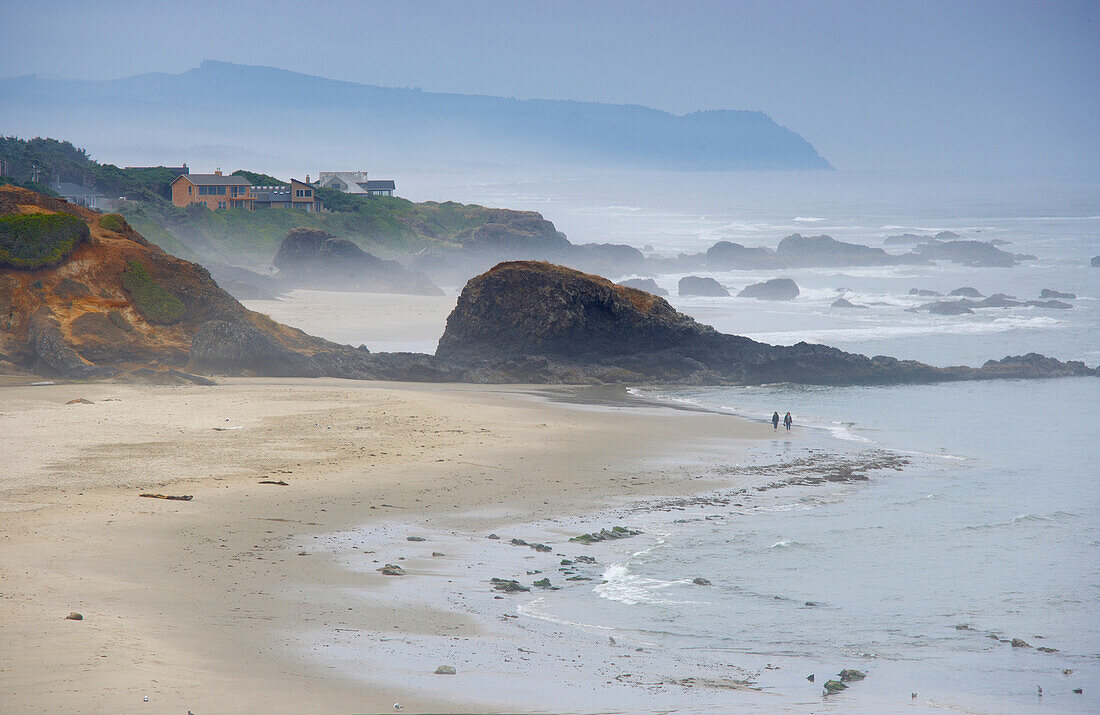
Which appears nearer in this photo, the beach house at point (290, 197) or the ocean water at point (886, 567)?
the ocean water at point (886, 567)

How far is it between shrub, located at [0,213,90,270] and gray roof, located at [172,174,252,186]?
160 ft

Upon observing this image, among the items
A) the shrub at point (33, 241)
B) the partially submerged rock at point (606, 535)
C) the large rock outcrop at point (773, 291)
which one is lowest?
the partially submerged rock at point (606, 535)

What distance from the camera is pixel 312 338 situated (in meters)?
27.8

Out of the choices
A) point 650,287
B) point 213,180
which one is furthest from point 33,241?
point 213,180

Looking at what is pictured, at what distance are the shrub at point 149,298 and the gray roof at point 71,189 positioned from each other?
123ft

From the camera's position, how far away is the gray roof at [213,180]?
70500 millimetres

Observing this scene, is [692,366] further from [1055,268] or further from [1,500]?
[1055,268]

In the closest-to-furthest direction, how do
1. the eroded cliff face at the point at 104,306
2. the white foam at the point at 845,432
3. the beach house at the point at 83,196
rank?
the white foam at the point at 845,432, the eroded cliff face at the point at 104,306, the beach house at the point at 83,196

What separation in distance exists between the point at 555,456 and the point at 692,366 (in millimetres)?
10739

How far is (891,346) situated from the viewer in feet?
112

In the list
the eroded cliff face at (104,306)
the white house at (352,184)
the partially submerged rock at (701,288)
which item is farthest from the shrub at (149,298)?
the white house at (352,184)

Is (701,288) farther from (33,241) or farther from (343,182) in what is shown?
(343,182)

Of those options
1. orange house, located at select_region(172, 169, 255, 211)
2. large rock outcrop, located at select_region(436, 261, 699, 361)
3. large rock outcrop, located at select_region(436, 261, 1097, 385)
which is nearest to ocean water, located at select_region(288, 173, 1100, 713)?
large rock outcrop, located at select_region(436, 261, 1097, 385)

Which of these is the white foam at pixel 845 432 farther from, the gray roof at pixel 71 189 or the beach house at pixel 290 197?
the beach house at pixel 290 197
